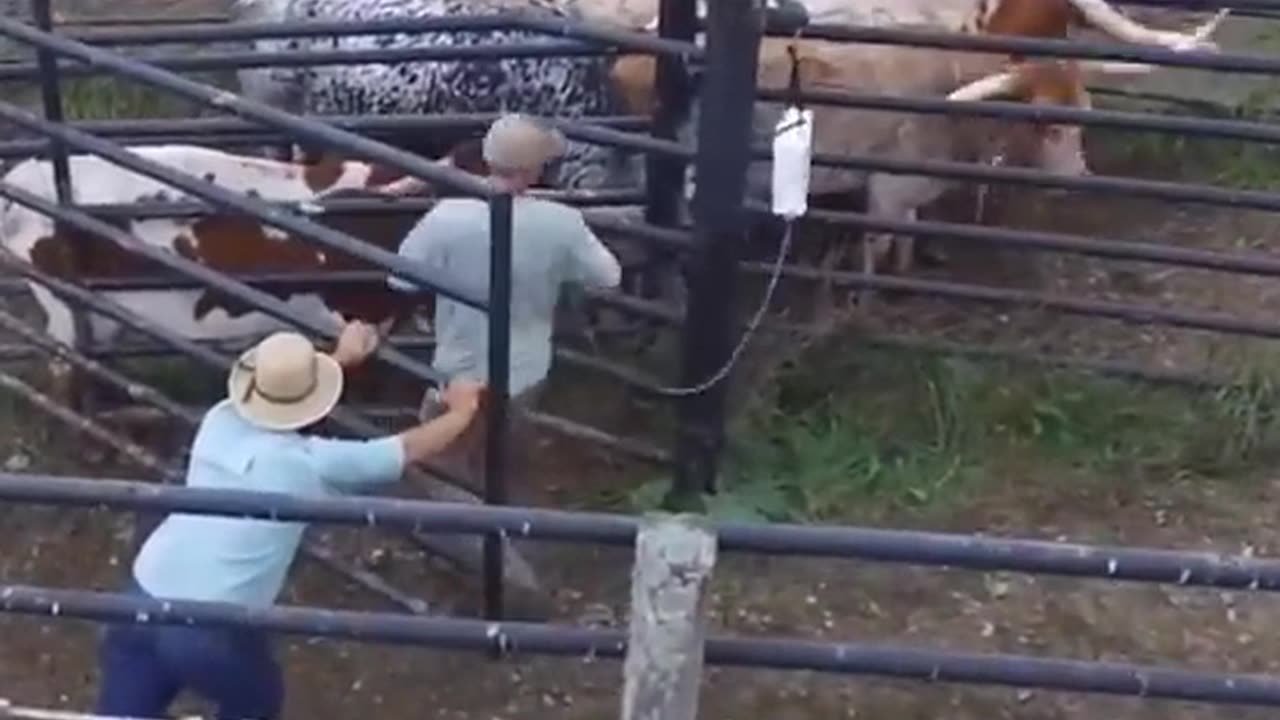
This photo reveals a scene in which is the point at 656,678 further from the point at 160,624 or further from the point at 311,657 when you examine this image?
the point at 311,657

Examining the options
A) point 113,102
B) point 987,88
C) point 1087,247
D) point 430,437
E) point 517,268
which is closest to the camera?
point 430,437

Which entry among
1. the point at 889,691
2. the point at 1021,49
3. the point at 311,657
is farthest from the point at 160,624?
the point at 1021,49

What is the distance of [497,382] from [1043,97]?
8.84 ft

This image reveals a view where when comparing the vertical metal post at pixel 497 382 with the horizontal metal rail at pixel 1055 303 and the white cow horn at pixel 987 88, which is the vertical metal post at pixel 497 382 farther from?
the white cow horn at pixel 987 88

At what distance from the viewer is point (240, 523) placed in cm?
402

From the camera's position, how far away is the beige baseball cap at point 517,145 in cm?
460

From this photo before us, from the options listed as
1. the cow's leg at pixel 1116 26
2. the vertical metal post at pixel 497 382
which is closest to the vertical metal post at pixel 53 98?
the vertical metal post at pixel 497 382

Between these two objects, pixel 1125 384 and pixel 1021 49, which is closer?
pixel 1021 49

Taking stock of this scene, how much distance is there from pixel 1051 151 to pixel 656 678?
13.4ft

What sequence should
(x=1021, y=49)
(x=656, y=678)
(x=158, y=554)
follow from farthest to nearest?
(x=1021, y=49) < (x=158, y=554) < (x=656, y=678)

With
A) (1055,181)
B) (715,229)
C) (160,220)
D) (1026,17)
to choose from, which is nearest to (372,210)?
(160,220)

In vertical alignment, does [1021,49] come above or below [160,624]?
above

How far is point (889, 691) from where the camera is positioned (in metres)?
5.01

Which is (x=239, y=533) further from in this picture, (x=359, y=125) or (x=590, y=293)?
(x=359, y=125)
